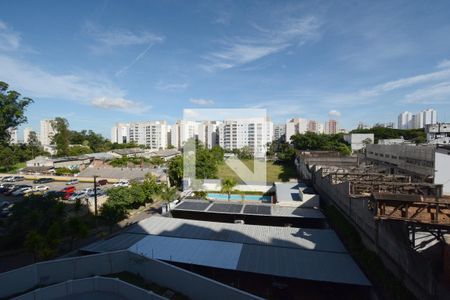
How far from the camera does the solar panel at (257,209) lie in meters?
14.1

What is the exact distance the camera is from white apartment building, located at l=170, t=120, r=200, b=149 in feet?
251

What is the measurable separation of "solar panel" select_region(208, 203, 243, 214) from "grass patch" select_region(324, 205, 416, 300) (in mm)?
5600

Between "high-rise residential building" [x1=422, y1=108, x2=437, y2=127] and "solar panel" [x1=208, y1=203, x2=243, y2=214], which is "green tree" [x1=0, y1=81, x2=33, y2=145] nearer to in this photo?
"solar panel" [x1=208, y1=203, x2=243, y2=214]

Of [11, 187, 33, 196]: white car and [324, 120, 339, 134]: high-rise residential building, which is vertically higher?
[324, 120, 339, 134]: high-rise residential building

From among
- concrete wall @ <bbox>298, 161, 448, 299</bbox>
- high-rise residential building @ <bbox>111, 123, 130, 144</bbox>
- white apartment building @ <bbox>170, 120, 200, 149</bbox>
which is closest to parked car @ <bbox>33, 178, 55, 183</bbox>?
concrete wall @ <bbox>298, 161, 448, 299</bbox>

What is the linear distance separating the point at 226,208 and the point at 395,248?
9573 mm

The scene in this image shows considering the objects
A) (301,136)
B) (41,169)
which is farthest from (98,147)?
(301,136)

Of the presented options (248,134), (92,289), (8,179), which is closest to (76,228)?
(92,289)

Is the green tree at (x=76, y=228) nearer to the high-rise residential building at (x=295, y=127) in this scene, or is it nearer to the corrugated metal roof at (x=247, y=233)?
the corrugated metal roof at (x=247, y=233)

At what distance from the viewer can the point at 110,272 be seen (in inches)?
350

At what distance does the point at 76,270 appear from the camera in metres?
8.57

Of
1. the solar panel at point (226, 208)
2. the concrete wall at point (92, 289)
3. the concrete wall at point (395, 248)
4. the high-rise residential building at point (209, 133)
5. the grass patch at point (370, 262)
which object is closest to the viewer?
the concrete wall at point (395, 248)

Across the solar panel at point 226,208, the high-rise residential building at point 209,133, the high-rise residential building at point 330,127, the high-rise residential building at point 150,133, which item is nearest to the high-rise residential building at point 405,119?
the high-rise residential building at point 330,127

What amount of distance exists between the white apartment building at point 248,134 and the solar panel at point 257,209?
38.7m
